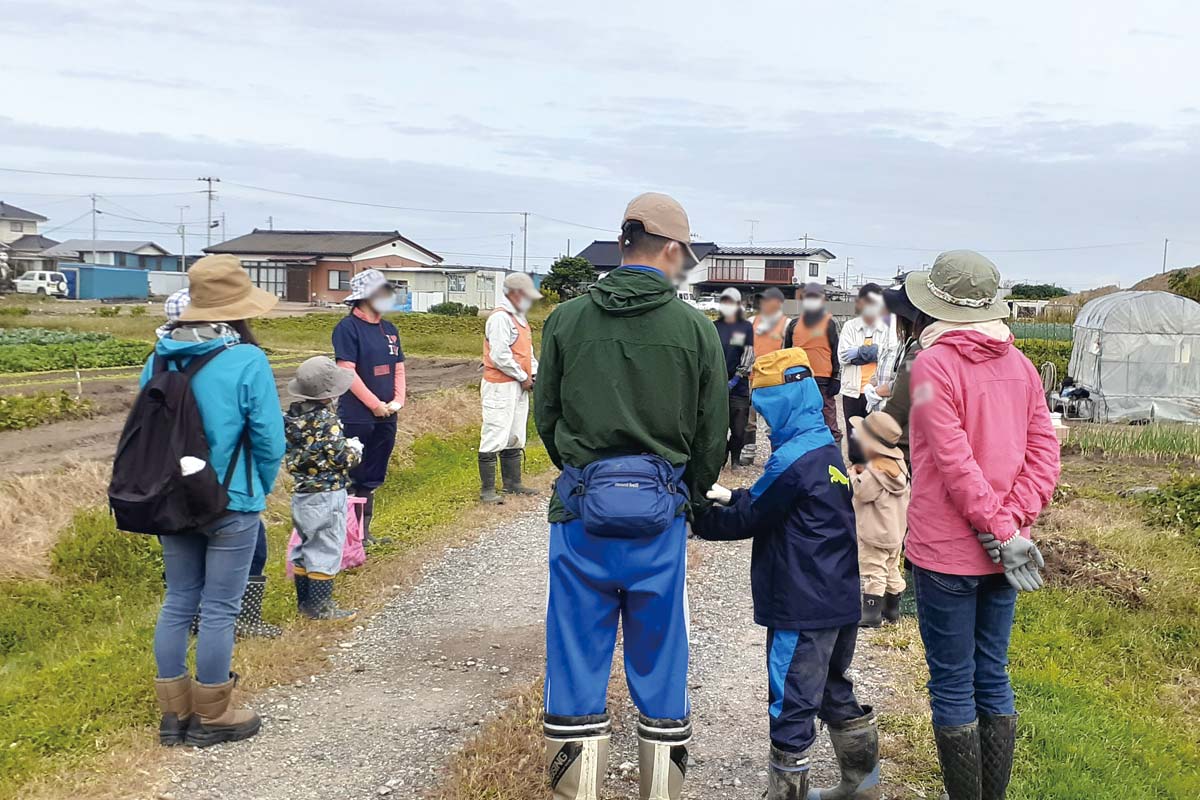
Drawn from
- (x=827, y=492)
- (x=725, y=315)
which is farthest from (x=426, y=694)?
(x=725, y=315)

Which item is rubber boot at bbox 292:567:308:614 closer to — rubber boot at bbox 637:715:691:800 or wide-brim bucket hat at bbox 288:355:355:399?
wide-brim bucket hat at bbox 288:355:355:399

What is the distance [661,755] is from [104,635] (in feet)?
13.0

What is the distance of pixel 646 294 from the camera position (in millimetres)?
3164

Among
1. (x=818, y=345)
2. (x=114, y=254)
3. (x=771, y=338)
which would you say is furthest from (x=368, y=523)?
(x=114, y=254)

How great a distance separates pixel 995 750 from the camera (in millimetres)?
3412

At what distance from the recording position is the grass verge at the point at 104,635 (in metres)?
4.00

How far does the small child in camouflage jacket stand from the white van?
56053 mm

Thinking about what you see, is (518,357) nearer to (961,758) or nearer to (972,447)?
(972,447)

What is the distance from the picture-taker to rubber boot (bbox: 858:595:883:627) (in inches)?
220

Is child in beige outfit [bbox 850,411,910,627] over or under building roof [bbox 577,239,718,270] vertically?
under

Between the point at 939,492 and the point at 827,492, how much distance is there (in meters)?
0.37

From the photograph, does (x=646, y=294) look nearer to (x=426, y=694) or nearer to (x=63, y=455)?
(x=426, y=694)

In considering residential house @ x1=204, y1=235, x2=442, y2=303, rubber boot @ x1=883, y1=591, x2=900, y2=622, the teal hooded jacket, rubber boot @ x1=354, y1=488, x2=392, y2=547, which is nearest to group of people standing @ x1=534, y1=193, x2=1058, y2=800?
the teal hooded jacket

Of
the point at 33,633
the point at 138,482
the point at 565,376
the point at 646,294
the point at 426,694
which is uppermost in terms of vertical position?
the point at 646,294
